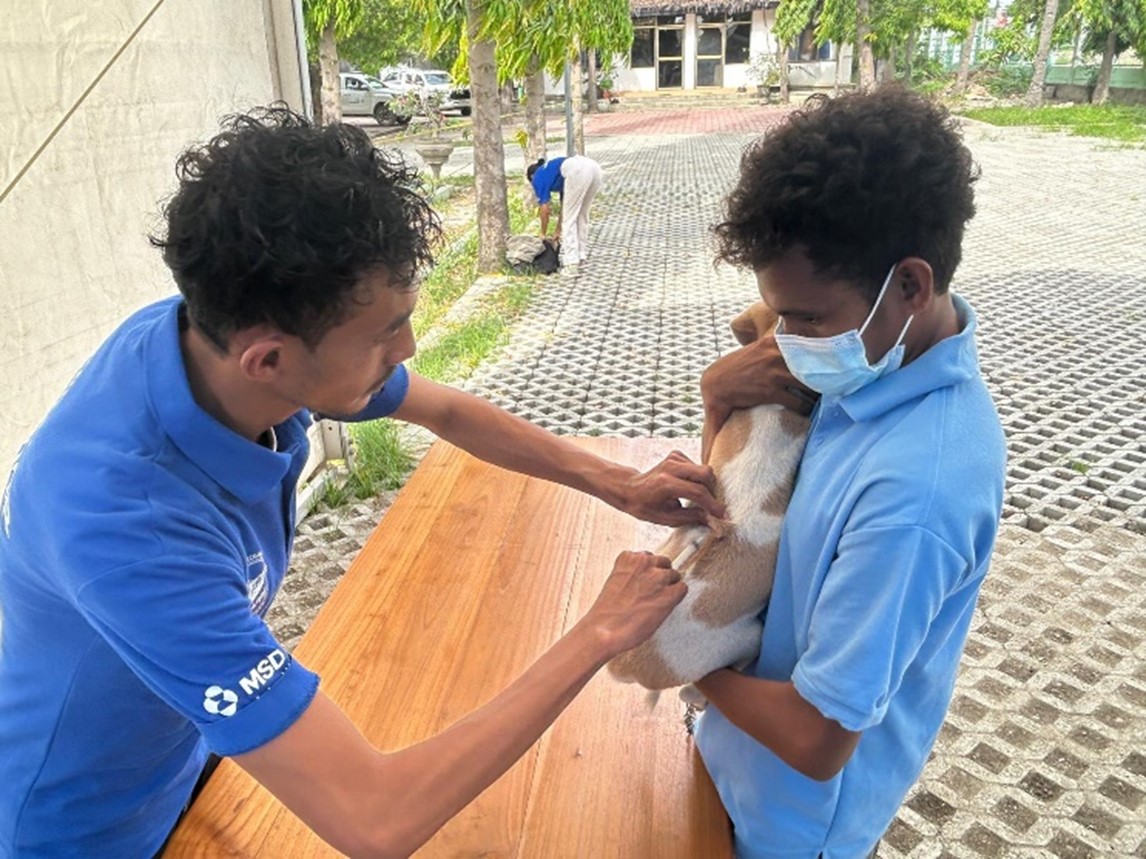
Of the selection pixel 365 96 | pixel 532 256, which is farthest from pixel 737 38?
pixel 532 256

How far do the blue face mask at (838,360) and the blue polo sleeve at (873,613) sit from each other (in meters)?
0.24

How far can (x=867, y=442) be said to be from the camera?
1.20 meters

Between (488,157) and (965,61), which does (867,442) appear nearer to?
(488,157)

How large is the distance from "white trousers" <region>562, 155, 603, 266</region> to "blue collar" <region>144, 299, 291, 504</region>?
8.28 meters

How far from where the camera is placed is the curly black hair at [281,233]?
1104mm

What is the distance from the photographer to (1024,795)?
2.66 metres

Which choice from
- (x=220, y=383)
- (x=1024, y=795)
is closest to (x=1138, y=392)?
(x=1024, y=795)

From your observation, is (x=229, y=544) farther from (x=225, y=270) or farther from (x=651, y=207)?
(x=651, y=207)

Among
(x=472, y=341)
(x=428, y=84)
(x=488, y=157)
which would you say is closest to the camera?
(x=472, y=341)

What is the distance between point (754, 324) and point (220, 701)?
42.5 inches

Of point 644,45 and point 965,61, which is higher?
point 644,45

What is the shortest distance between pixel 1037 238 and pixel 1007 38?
83.0 feet

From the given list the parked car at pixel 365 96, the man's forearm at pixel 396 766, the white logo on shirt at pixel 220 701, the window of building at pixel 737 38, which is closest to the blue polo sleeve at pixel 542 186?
the man's forearm at pixel 396 766

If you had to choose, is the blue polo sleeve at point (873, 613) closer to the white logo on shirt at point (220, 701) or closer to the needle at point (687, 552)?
the needle at point (687, 552)
